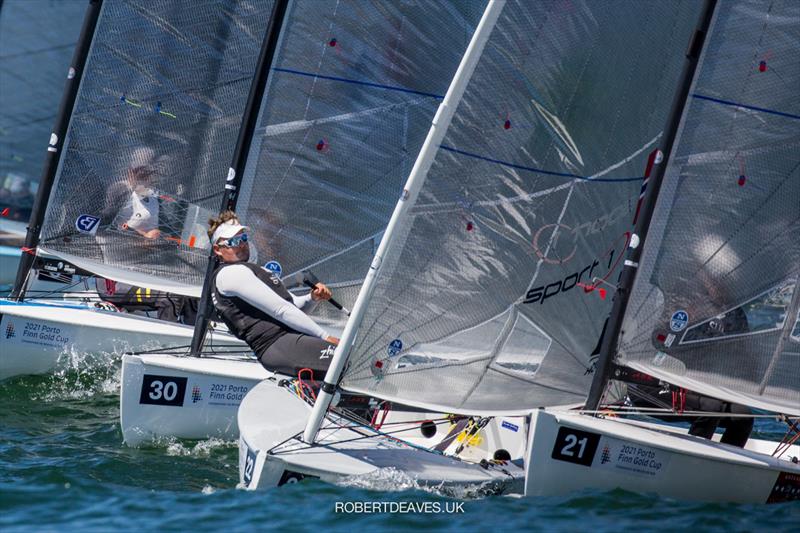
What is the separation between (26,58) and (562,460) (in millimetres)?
9662

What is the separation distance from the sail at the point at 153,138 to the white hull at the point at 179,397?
161 cm

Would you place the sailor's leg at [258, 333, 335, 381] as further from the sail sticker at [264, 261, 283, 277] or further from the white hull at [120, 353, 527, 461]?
the sail sticker at [264, 261, 283, 277]

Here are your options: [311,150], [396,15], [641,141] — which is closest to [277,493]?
[641,141]

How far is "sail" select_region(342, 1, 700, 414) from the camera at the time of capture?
19.3 ft

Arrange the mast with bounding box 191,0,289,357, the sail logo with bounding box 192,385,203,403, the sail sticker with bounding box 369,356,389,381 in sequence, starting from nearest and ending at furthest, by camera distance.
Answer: the sail sticker with bounding box 369,356,389,381 → the sail logo with bounding box 192,385,203,403 → the mast with bounding box 191,0,289,357

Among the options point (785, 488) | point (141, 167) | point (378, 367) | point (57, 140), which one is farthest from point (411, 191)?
point (57, 140)

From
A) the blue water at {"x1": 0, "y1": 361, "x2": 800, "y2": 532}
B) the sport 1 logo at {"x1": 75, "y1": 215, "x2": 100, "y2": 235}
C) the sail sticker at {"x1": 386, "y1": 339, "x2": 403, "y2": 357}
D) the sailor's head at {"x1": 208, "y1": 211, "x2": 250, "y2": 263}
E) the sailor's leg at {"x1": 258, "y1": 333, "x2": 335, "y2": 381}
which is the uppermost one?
the sport 1 logo at {"x1": 75, "y1": 215, "x2": 100, "y2": 235}

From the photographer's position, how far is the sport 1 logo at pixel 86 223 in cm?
899

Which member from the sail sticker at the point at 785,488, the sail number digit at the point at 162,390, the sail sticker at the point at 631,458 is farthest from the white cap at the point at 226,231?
the sail sticker at the point at 785,488

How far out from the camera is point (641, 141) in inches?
263

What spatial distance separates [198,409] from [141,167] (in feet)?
8.31

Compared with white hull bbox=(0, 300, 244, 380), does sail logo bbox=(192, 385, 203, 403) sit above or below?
below

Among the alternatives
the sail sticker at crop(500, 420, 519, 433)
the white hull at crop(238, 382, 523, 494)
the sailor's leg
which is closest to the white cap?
the sailor's leg

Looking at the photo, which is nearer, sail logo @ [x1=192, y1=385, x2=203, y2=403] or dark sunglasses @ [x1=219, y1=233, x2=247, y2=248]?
dark sunglasses @ [x1=219, y1=233, x2=247, y2=248]
